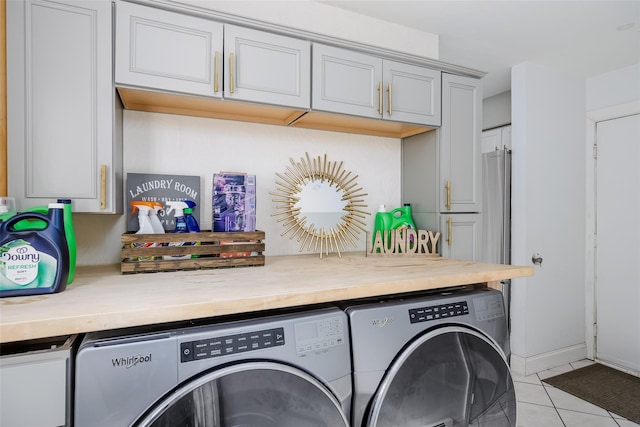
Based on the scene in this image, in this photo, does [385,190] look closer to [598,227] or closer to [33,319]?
[33,319]

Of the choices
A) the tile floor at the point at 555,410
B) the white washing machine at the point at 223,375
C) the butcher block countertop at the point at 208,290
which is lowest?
the tile floor at the point at 555,410

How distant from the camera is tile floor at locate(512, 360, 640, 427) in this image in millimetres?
2289

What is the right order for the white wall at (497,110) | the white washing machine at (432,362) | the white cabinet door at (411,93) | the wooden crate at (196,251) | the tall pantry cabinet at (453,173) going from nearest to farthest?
the white washing machine at (432,362) → the wooden crate at (196,251) → the white cabinet door at (411,93) → the tall pantry cabinet at (453,173) → the white wall at (497,110)

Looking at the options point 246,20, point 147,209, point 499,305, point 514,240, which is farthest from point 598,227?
point 147,209

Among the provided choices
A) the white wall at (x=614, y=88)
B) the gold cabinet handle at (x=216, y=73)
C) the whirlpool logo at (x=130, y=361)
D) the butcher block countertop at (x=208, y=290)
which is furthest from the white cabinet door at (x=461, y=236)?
the white wall at (x=614, y=88)

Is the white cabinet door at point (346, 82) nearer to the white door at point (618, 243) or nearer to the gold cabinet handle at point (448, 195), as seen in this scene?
the gold cabinet handle at point (448, 195)

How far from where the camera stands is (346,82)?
186 cm

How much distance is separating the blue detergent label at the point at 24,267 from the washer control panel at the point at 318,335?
0.79 meters

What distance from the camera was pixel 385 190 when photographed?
7.81 feet

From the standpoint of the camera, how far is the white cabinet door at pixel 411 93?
6.44 ft

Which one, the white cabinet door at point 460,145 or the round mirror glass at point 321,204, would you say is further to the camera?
the white cabinet door at point 460,145

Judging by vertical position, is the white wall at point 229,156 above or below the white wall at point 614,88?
below

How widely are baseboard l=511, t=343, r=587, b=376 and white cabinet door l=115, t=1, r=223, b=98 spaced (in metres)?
3.14

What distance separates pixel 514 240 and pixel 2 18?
3.49m
